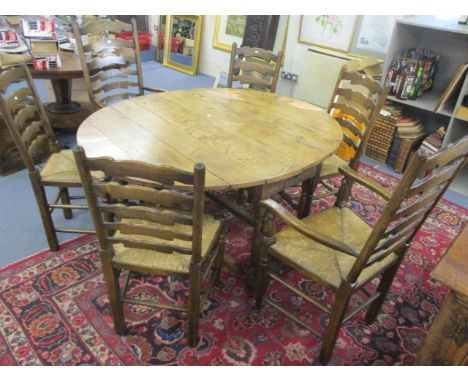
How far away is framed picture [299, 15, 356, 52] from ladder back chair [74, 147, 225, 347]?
9.58 feet

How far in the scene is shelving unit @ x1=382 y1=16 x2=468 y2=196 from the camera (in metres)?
2.92

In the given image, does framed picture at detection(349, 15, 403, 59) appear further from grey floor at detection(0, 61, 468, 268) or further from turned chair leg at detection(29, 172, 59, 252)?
turned chair leg at detection(29, 172, 59, 252)

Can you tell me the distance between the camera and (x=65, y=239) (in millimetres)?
2279

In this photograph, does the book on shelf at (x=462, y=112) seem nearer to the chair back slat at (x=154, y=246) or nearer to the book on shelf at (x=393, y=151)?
the book on shelf at (x=393, y=151)

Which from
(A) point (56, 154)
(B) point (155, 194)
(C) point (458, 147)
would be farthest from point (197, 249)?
(A) point (56, 154)

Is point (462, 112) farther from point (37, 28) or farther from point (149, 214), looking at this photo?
point (37, 28)

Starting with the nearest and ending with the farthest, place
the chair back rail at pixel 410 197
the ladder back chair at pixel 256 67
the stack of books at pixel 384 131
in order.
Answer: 1. the chair back rail at pixel 410 197
2. the ladder back chair at pixel 256 67
3. the stack of books at pixel 384 131

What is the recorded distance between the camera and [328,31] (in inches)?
152

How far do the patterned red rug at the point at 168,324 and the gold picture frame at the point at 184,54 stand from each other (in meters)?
3.81

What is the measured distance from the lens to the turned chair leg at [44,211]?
196 centimetres

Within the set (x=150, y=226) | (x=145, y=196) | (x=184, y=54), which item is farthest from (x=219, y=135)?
(x=184, y=54)

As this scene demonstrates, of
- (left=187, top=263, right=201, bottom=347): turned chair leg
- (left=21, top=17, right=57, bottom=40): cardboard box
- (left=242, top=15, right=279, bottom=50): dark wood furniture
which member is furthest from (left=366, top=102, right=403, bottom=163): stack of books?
(left=21, top=17, right=57, bottom=40): cardboard box

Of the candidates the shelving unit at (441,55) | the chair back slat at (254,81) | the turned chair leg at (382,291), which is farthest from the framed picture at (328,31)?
the turned chair leg at (382,291)

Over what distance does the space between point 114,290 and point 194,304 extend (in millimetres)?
355
